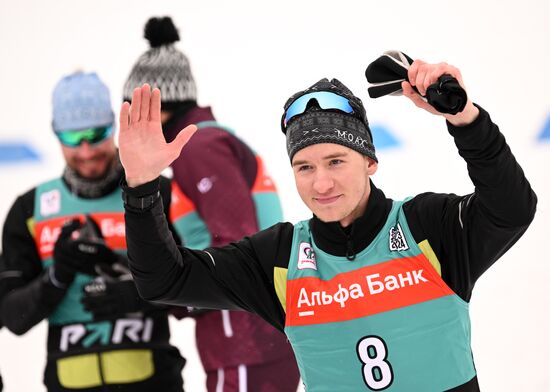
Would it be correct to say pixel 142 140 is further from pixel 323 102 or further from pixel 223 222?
pixel 223 222

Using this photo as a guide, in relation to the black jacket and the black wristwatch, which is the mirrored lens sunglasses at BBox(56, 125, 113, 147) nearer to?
the black jacket

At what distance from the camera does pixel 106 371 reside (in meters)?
4.04

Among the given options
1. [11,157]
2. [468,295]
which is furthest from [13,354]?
[468,295]

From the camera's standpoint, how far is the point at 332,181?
285cm

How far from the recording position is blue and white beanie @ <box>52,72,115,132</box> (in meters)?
4.27

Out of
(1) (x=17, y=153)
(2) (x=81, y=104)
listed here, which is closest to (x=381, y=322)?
(2) (x=81, y=104)

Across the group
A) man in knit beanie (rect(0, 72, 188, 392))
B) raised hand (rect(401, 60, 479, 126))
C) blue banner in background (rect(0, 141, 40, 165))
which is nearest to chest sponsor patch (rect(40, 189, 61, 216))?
man in knit beanie (rect(0, 72, 188, 392))

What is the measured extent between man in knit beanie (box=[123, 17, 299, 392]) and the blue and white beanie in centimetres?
47

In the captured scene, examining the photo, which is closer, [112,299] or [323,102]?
[323,102]

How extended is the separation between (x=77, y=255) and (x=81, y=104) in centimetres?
74

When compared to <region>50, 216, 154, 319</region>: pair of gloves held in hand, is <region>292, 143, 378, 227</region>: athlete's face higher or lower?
lower

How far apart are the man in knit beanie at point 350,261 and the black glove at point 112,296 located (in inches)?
42.5

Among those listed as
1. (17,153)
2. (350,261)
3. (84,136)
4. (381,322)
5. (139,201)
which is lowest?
(381,322)

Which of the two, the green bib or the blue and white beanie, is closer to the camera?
the green bib
